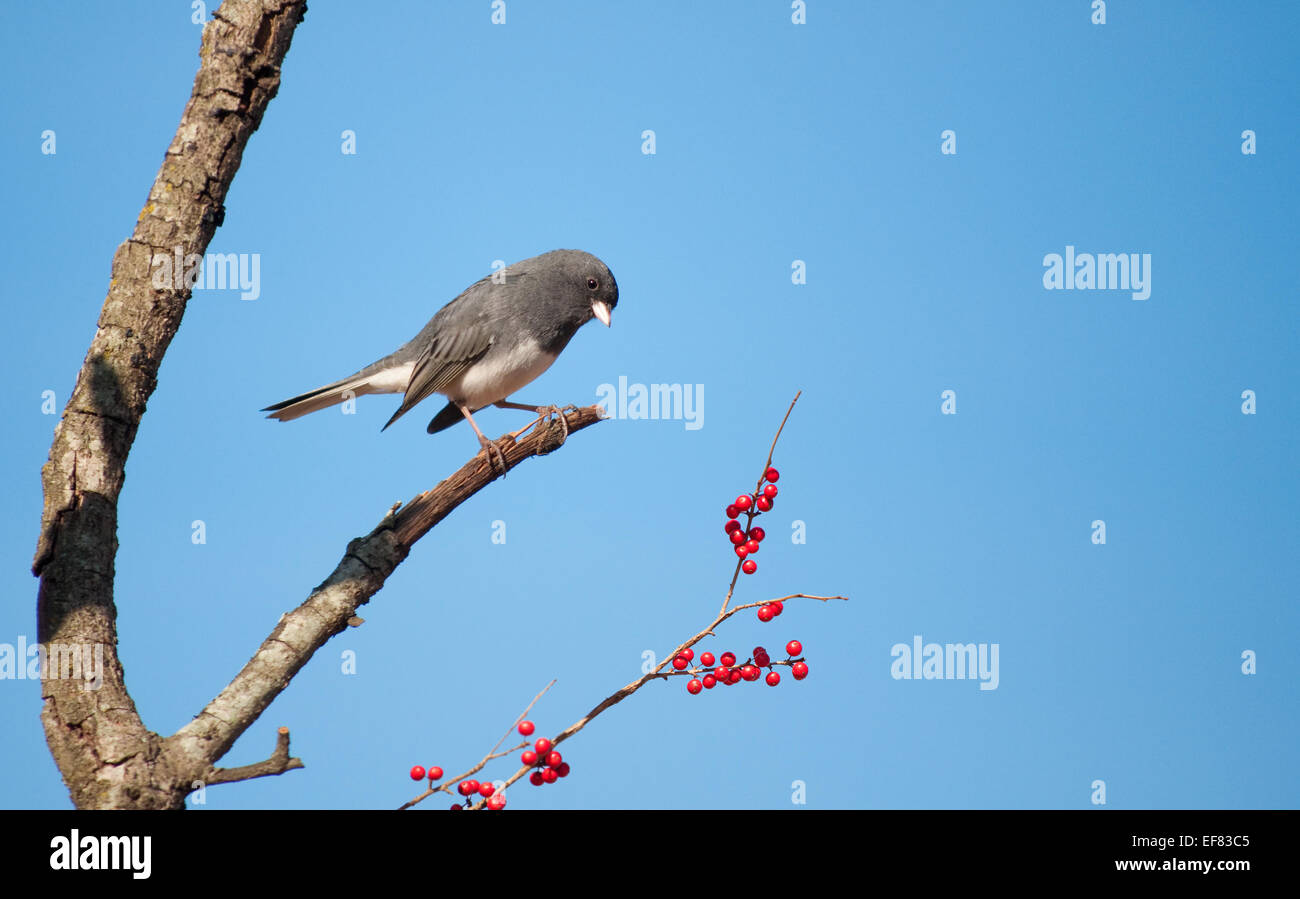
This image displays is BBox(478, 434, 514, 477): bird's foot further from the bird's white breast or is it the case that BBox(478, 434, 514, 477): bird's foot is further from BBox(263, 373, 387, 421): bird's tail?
BBox(263, 373, 387, 421): bird's tail

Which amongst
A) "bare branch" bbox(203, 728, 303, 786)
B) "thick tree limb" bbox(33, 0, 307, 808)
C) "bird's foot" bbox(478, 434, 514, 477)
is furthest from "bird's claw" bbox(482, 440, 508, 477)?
"bare branch" bbox(203, 728, 303, 786)

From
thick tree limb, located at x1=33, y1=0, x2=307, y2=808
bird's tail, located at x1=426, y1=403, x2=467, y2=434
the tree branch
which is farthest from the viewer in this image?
bird's tail, located at x1=426, y1=403, x2=467, y2=434

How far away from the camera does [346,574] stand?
11.1 feet

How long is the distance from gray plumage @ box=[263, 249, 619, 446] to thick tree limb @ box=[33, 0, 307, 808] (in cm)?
140

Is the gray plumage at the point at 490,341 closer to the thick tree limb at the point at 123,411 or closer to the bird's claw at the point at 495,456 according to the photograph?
the bird's claw at the point at 495,456

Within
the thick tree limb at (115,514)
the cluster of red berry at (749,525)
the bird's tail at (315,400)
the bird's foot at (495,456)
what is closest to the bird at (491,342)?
the bird's tail at (315,400)

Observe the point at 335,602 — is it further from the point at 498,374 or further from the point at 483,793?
the point at 498,374

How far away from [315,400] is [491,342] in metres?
0.81

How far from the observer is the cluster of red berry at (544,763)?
2406mm

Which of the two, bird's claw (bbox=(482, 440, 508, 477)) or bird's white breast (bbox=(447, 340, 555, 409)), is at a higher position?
bird's white breast (bbox=(447, 340, 555, 409))

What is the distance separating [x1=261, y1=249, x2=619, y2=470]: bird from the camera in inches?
185
